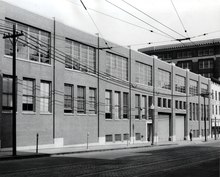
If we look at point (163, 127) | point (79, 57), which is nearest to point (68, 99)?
point (79, 57)

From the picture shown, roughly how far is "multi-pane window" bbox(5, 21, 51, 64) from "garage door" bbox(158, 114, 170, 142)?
26.8 m

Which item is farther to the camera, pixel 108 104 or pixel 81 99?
pixel 108 104

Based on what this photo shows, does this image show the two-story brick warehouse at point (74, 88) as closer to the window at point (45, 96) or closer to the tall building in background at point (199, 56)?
the window at point (45, 96)

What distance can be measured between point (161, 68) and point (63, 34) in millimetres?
24786

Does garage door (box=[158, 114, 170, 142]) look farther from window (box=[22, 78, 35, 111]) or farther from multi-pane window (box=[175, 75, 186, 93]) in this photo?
window (box=[22, 78, 35, 111])

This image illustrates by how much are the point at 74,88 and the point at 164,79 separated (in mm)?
24470

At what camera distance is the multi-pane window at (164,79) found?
56.6 m

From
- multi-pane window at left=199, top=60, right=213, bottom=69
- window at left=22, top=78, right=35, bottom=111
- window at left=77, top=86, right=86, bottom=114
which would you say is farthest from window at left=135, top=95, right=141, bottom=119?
multi-pane window at left=199, top=60, right=213, bottom=69

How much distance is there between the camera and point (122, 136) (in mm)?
45156

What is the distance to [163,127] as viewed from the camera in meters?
57.2

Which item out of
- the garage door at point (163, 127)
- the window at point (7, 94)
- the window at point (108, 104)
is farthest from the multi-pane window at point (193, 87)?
the window at point (7, 94)

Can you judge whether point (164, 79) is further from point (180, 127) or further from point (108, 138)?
point (108, 138)

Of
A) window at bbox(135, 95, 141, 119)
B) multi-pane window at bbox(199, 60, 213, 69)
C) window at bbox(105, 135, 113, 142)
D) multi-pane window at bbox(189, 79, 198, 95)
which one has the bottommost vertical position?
window at bbox(105, 135, 113, 142)

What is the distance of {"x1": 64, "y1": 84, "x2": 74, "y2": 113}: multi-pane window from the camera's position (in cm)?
3581
